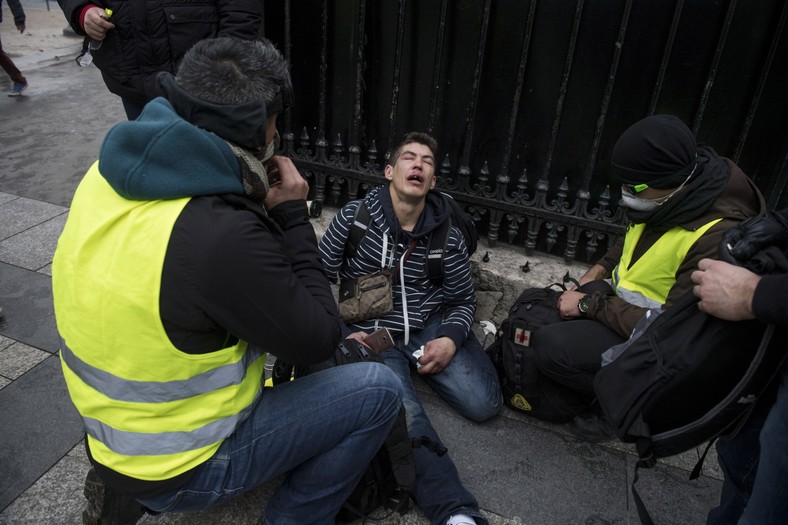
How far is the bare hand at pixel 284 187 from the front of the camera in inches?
74.0

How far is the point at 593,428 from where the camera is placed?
2.73 metres

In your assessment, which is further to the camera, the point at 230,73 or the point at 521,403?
the point at 521,403

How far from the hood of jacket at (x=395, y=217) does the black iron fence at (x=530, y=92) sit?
72cm

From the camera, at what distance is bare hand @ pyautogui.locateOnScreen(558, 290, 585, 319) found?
2766 mm

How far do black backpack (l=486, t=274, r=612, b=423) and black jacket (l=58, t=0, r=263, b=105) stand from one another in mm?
2126

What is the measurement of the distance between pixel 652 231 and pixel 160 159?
6.49 feet

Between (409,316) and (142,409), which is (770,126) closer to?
(409,316)

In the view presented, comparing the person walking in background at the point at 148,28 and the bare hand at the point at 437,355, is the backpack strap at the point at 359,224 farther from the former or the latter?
the person walking in background at the point at 148,28

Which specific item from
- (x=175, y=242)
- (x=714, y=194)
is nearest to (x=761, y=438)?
(x=714, y=194)

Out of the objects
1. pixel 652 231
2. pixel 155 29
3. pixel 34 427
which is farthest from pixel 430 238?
pixel 34 427

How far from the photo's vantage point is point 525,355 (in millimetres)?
2803

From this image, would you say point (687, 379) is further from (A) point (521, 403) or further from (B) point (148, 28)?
(B) point (148, 28)

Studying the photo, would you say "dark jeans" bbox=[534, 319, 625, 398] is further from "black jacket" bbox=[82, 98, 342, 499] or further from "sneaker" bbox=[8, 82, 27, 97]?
"sneaker" bbox=[8, 82, 27, 97]

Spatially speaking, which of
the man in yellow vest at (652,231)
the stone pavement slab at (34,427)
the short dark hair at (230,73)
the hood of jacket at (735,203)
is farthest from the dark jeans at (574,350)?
the stone pavement slab at (34,427)
